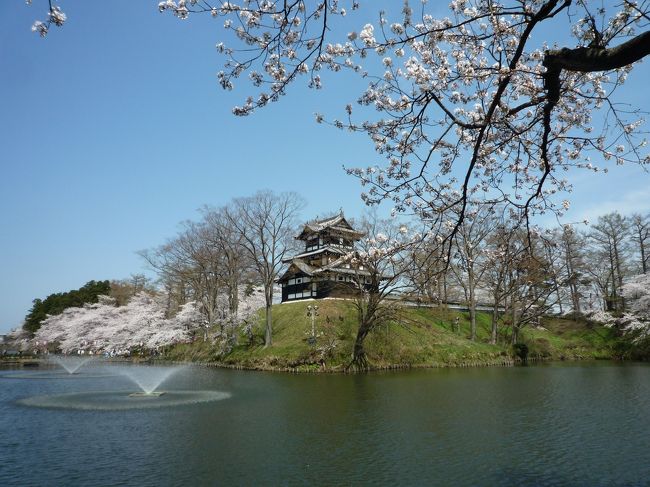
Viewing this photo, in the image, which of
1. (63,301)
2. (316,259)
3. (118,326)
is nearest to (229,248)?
(316,259)

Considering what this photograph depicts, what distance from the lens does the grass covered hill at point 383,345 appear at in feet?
103

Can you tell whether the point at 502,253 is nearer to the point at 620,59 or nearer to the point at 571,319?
the point at 620,59

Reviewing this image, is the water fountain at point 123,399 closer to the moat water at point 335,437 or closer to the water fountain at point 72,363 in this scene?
the moat water at point 335,437

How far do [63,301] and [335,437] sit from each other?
72.7 meters

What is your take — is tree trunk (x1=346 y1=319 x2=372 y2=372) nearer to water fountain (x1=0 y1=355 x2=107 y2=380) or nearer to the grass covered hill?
the grass covered hill

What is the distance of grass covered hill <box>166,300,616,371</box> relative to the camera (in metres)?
31.4

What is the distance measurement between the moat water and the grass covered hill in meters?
9.73

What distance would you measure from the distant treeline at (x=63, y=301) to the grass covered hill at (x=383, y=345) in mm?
31108

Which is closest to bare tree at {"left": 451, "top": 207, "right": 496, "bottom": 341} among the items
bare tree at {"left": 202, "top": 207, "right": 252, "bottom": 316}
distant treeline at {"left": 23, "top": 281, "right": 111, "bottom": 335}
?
bare tree at {"left": 202, "top": 207, "right": 252, "bottom": 316}

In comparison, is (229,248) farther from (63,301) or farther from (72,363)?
(63,301)

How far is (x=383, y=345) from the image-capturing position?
107ft

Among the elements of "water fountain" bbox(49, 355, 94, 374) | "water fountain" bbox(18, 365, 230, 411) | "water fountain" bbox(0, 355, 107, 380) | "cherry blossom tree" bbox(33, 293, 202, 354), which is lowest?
"water fountain" bbox(18, 365, 230, 411)

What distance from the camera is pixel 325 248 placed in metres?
44.8

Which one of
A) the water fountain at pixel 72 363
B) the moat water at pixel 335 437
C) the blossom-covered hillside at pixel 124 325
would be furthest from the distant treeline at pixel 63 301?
the moat water at pixel 335 437
